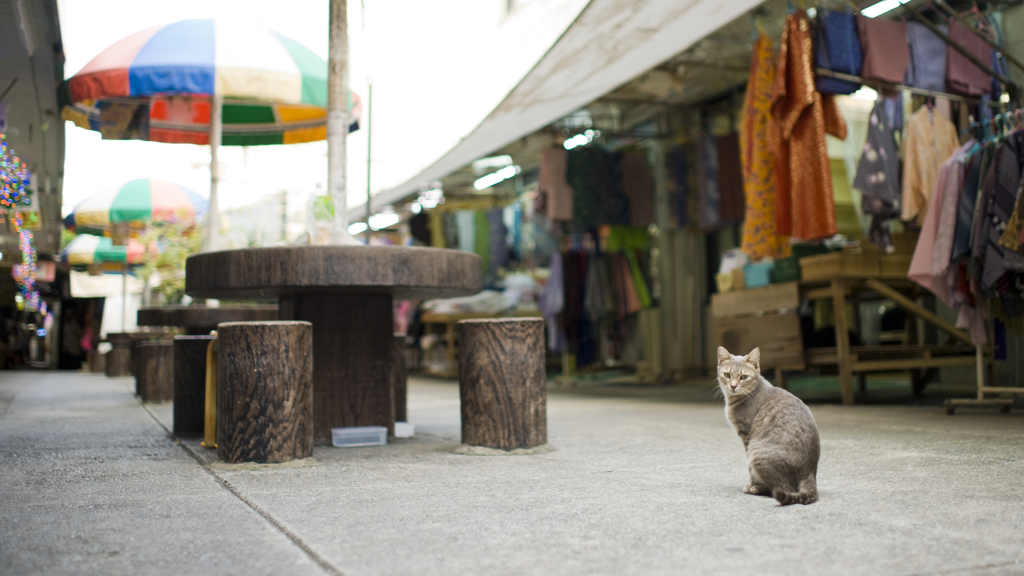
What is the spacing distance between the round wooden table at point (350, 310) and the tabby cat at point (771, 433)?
0.98 meters

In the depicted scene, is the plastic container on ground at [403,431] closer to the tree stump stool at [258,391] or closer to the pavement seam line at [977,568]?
the tree stump stool at [258,391]

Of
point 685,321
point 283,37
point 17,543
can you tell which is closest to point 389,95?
point 685,321

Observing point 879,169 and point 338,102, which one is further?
point 879,169

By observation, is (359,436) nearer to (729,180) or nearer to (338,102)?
(338,102)

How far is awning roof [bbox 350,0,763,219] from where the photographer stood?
363 centimetres

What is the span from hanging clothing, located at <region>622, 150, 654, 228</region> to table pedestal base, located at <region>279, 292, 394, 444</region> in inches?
175

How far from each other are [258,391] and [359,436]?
2.23 feet

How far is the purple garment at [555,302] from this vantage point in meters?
7.19

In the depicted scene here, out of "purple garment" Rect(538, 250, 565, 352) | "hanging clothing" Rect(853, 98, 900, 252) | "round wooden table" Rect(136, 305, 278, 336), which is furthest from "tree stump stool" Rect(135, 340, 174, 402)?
"hanging clothing" Rect(853, 98, 900, 252)

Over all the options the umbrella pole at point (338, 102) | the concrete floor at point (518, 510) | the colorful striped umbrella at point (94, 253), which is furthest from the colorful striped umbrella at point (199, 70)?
the colorful striped umbrella at point (94, 253)

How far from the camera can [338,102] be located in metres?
3.03

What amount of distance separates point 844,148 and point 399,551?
5370mm

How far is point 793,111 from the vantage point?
4.17 m

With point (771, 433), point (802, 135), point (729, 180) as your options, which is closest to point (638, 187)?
point (729, 180)
